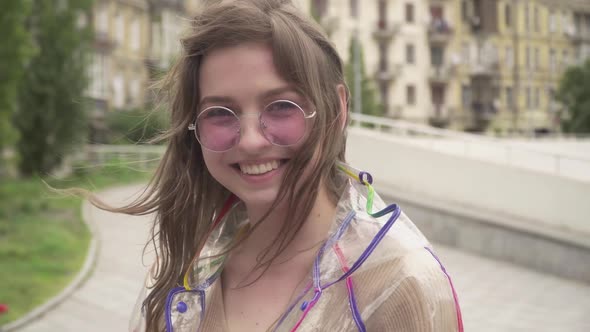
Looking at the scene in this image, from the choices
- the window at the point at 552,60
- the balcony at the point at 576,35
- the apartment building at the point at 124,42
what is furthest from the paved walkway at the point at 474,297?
the balcony at the point at 576,35

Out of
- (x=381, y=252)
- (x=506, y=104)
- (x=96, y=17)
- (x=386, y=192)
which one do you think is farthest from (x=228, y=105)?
(x=506, y=104)

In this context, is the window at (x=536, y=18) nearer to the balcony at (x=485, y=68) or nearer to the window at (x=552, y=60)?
the window at (x=552, y=60)

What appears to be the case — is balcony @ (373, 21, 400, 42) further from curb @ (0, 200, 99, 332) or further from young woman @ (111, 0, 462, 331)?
young woman @ (111, 0, 462, 331)

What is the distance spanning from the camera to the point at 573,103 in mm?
38688

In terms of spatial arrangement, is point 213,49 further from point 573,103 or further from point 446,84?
point 446,84

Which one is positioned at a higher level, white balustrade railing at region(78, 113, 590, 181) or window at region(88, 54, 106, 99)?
window at region(88, 54, 106, 99)

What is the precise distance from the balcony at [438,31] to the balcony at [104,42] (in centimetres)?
2325

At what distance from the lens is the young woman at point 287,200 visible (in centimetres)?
139

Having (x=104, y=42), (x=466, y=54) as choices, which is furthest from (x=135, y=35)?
(x=466, y=54)

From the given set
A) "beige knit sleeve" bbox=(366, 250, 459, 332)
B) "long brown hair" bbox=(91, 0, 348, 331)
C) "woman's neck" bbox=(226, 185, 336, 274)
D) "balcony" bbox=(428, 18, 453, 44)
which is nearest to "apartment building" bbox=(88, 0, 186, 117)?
"balcony" bbox=(428, 18, 453, 44)

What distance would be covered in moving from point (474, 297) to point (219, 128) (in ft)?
24.0

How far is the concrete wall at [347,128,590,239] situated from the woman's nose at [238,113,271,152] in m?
7.36

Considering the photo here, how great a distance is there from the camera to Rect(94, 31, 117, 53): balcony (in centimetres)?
3450

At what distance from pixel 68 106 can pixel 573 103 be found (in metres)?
28.7
